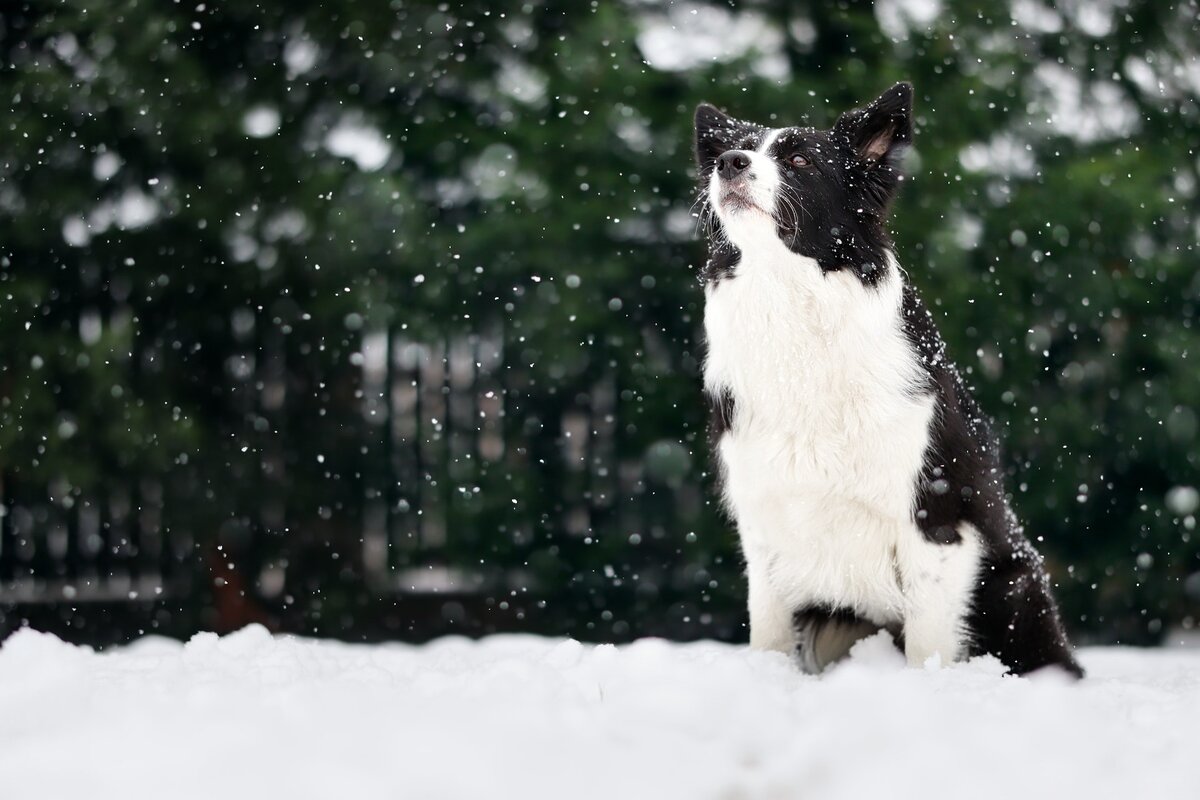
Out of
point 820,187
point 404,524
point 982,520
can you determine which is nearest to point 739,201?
point 820,187

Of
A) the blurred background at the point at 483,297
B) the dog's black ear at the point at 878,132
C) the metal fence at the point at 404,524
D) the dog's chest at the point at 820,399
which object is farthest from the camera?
the metal fence at the point at 404,524

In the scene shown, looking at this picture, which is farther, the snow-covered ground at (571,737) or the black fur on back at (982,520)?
the black fur on back at (982,520)

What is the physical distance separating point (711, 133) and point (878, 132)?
0.54 m

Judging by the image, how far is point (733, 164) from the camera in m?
3.21

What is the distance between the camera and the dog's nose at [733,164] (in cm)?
320

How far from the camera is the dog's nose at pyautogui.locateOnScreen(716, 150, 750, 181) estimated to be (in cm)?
320

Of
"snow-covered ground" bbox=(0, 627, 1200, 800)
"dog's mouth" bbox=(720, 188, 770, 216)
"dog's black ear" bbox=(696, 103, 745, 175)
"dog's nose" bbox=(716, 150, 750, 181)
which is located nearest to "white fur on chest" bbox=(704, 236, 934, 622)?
"dog's mouth" bbox=(720, 188, 770, 216)

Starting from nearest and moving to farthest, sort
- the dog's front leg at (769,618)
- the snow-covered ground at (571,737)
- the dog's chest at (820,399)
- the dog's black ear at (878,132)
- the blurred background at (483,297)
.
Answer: the snow-covered ground at (571,737)
the dog's chest at (820,399)
the dog's black ear at (878,132)
the dog's front leg at (769,618)
the blurred background at (483,297)

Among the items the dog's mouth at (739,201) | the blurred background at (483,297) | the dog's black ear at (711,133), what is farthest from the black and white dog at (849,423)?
the blurred background at (483,297)

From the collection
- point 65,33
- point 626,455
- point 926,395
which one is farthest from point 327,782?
point 65,33

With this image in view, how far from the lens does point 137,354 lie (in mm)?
7020

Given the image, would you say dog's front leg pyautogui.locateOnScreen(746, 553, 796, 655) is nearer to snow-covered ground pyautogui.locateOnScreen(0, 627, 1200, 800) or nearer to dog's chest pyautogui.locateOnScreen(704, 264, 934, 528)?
dog's chest pyautogui.locateOnScreen(704, 264, 934, 528)

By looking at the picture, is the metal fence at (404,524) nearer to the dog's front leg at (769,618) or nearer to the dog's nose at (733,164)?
the dog's front leg at (769,618)

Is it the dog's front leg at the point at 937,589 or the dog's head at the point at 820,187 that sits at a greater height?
the dog's head at the point at 820,187
